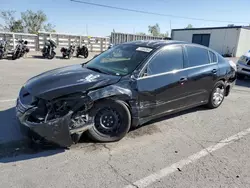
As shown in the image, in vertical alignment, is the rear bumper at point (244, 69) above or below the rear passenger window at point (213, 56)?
below

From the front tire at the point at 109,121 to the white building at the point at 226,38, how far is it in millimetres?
25734

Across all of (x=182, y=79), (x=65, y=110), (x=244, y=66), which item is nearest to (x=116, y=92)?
(x=65, y=110)

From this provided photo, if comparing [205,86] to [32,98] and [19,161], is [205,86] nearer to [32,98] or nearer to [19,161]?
[32,98]

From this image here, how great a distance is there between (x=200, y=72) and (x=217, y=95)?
3.73 ft

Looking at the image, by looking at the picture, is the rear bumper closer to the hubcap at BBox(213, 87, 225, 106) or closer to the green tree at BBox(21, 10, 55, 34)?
the hubcap at BBox(213, 87, 225, 106)

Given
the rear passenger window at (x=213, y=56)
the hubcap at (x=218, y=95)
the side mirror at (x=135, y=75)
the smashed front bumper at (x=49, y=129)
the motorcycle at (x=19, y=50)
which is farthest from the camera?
the motorcycle at (x=19, y=50)

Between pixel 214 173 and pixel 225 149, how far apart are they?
2.59 ft

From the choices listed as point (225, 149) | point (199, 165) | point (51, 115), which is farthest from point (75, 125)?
point (225, 149)

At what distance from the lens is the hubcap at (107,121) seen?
337 centimetres

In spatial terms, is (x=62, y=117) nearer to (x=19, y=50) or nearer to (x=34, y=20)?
(x=19, y=50)

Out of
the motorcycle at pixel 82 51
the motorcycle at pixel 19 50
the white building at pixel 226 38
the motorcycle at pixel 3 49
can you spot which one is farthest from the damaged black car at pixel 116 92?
the white building at pixel 226 38

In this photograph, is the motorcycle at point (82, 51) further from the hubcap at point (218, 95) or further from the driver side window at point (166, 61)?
the driver side window at point (166, 61)

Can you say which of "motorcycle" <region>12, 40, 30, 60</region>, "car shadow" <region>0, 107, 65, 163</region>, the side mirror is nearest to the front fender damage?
"car shadow" <region>0, 107, 65, 163</region>

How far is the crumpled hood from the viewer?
10.1ft
